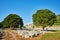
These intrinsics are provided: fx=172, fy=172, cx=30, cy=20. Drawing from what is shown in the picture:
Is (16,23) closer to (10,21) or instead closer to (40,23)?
(10,21)

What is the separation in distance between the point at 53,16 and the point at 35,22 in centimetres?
674

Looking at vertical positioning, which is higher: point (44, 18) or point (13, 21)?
point (13, 21)

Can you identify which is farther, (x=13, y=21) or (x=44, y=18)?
(x=13, y=21)

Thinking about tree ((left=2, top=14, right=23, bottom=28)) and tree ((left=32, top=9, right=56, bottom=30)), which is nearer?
tree ((left=32, top=9, right=56, bottom=30))

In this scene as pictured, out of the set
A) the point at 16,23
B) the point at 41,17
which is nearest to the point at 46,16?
the point at 41,17

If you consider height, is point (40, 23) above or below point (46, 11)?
below

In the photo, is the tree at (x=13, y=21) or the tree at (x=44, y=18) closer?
the tree at (x=44, y=18)

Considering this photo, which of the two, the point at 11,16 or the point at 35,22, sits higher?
the point at 11,16

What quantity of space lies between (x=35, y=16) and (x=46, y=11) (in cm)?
433

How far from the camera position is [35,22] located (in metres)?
61.4

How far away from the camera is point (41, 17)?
193 ft

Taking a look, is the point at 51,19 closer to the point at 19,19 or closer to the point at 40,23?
the point at 40,23

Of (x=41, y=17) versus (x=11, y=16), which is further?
(x=11, y=16)

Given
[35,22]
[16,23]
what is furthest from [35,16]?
[16,23]
